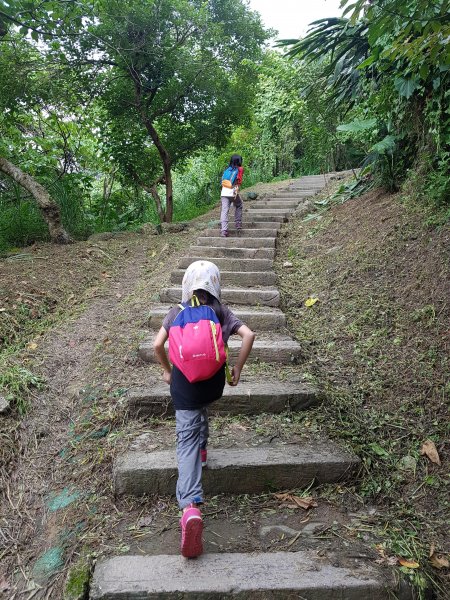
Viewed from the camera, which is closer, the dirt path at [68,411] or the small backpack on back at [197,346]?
the small backpack on back at [197,346]

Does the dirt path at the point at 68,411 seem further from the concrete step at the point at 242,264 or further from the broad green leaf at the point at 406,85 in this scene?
the broad green leaf at the point at 406,85

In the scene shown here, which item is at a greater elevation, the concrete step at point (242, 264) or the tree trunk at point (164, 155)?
the tree trunk at point (164, 155)

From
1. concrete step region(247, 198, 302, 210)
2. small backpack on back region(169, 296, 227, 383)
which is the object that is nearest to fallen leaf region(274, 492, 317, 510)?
small backpack on back region(169, 296, 227, 383)

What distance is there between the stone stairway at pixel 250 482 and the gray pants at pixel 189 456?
290 millimetres

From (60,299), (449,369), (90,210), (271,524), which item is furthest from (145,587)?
(90,210)

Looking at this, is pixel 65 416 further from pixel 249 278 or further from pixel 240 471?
pixel 249 278

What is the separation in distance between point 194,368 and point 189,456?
45 centimetres

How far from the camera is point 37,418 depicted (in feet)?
10.5

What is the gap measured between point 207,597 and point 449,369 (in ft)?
6.75

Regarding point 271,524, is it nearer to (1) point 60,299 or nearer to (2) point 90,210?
(1) point 60,299

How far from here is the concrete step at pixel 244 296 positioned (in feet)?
15.3

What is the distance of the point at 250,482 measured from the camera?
2.59 meters

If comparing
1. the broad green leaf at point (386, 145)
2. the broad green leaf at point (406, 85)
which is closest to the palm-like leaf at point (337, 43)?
the broad green leaf at point (406, 85)

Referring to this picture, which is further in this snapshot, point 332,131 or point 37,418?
point 332,131
